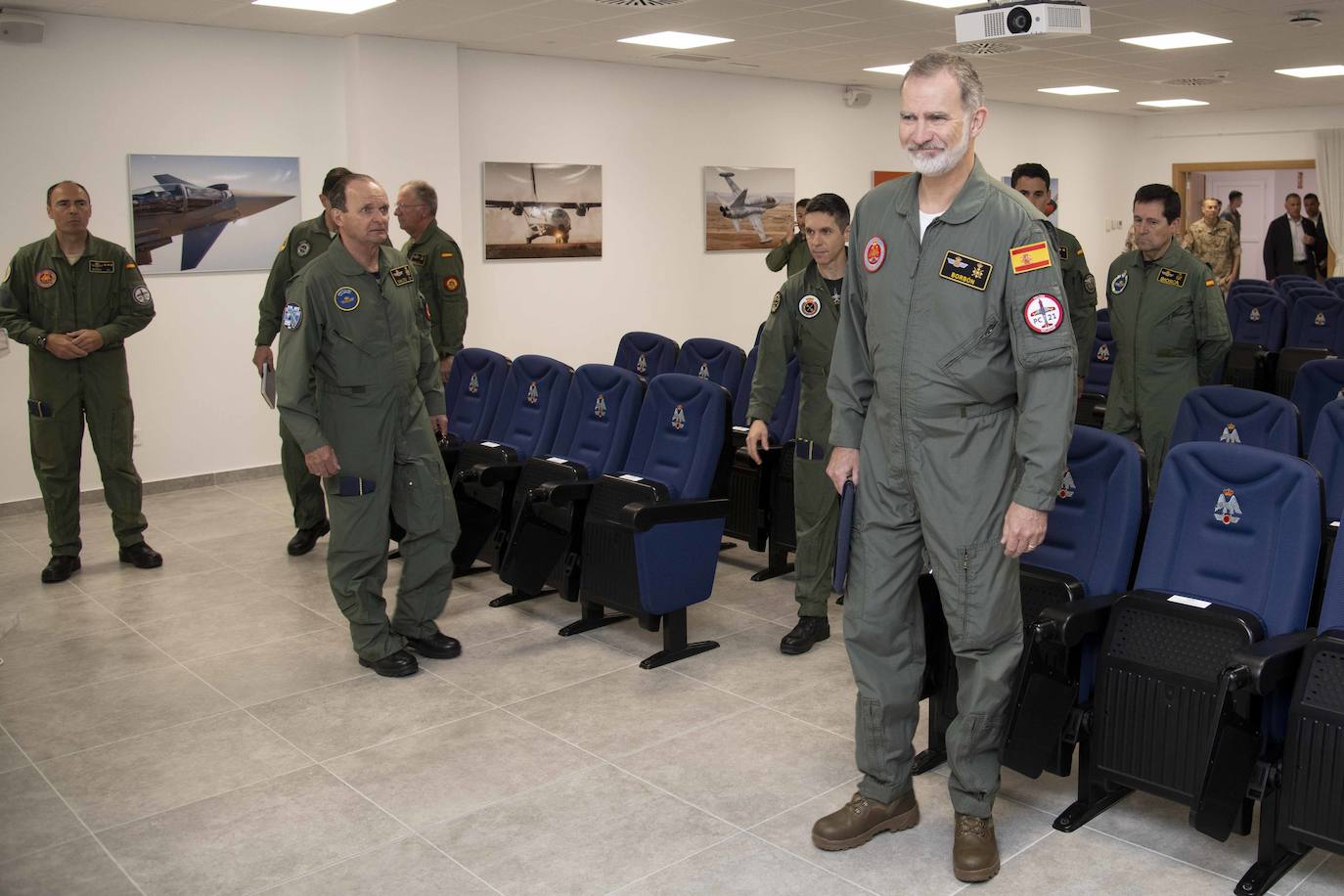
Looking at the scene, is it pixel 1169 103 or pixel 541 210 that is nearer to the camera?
pixel 541 210

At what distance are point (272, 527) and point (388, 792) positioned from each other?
11.8 ft

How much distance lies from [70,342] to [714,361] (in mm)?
3194

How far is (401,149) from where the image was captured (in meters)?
8.42

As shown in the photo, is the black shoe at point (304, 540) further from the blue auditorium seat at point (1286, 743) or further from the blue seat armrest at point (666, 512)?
the blue auditorium seat at point (1286, 743)

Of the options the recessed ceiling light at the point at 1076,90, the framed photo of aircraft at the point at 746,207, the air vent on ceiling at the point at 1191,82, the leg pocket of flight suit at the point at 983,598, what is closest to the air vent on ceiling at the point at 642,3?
the framed photo of aircraft at the point at 746,207

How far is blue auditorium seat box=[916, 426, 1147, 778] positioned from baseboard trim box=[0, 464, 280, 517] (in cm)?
→ 586

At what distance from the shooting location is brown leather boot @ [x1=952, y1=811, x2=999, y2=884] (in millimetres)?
2883

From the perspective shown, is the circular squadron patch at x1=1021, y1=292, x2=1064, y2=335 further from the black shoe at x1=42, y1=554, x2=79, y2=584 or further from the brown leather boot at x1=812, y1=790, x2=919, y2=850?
the black shoe at x1=42, y1=554, x2=79, y2=584

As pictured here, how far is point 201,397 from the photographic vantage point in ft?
25.8

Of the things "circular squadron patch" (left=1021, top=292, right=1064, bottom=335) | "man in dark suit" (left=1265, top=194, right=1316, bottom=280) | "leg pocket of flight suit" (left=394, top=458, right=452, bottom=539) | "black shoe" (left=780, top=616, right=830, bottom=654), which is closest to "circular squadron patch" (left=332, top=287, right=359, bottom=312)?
"leg pocket of flight suit" (left=394, top=458, right=452, bottom=539)

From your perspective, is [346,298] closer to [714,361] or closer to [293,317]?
[293,317]

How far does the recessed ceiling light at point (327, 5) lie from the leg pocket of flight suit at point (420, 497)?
391 cm

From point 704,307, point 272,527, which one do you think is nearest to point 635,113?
point 704,307

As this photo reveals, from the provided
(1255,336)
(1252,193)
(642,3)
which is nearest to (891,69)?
(1255,336)
